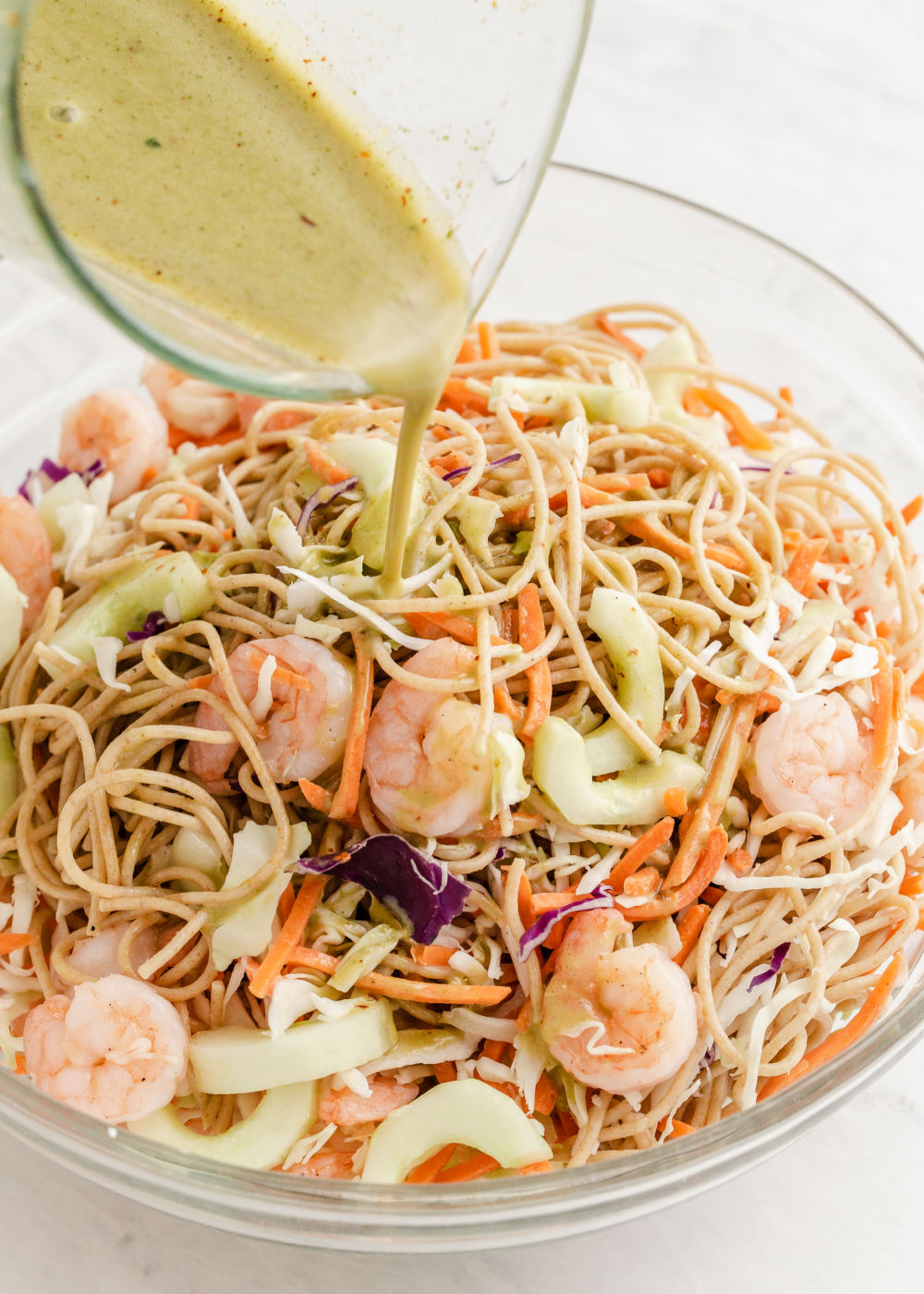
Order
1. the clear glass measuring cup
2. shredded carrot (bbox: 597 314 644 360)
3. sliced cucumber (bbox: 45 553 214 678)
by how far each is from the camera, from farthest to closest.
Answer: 1. shredded carrot (bbox: 597 314 644 360)
2. sliced cucumber (bbox: 45 553 214 678)
3. the clear glass measuring cup

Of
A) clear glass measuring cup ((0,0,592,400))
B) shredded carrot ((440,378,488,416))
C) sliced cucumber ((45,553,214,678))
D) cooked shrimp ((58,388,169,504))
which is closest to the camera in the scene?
clear glass measuring cup ((0,0,592,400))

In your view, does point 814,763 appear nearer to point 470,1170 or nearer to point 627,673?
point 627,673

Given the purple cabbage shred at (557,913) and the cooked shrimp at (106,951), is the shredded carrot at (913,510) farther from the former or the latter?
the cooked shrimp at (106,951)

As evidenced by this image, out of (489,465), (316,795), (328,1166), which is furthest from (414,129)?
(328,1166)

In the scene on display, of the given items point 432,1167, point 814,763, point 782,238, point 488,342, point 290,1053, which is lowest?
point 432,1167

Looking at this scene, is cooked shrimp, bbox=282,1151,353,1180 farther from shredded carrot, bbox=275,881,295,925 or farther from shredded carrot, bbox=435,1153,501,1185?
shredded carrot, bbox=275,881,295,925

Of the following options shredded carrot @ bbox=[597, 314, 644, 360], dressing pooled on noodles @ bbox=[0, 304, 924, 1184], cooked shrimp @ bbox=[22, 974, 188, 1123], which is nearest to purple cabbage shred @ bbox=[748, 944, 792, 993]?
dressing pooled on noodles @ bbox=[0, 304, 924, 1184]

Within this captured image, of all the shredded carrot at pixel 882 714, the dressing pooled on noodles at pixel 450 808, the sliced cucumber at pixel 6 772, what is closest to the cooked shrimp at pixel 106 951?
the dressing pooled on noodles at pixel 450 808
